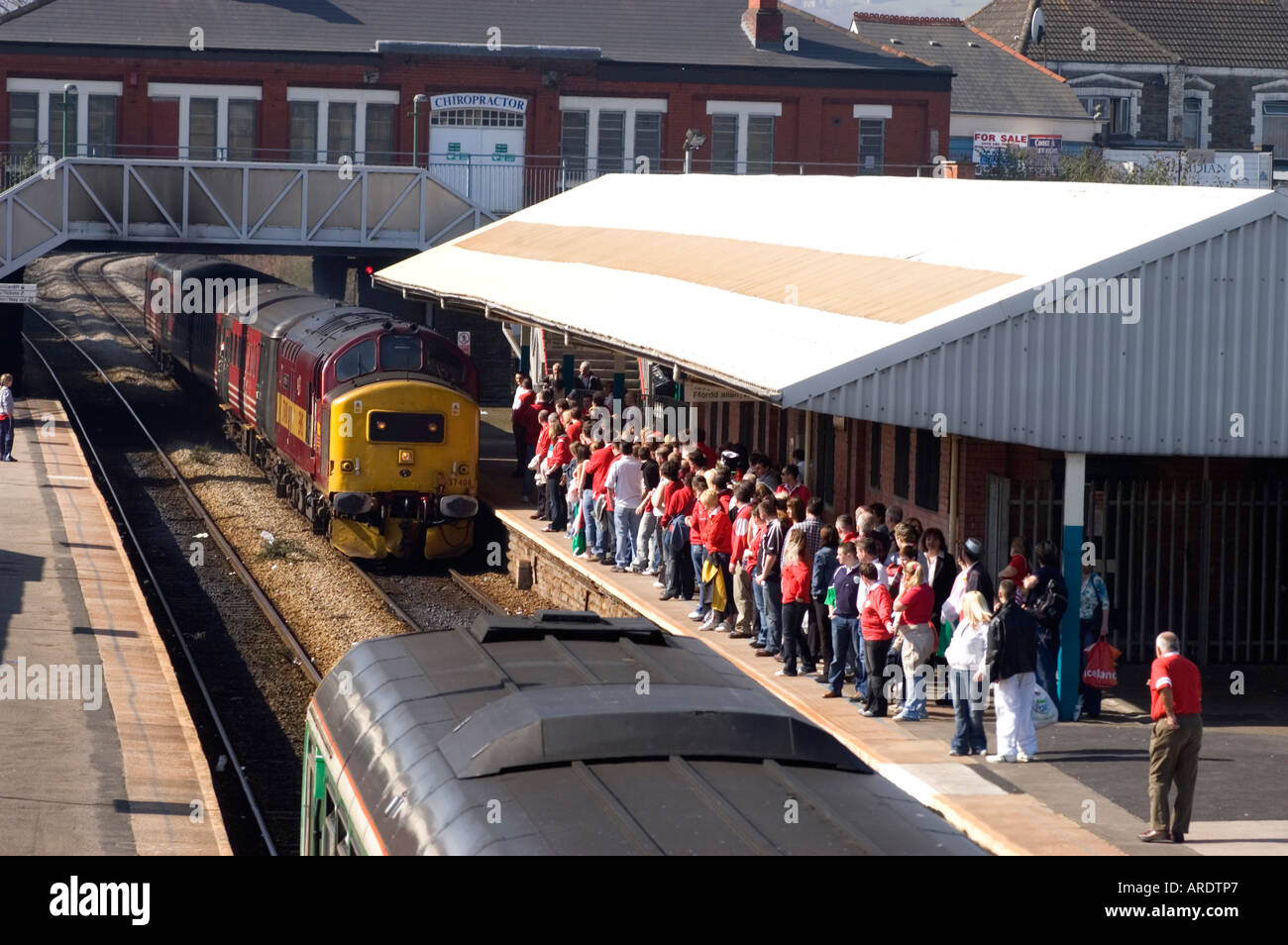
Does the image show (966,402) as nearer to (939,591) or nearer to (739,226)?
(939,591)

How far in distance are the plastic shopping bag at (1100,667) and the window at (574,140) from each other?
31.3 m

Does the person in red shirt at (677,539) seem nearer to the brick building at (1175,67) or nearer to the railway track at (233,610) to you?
the railway track at (233,610)

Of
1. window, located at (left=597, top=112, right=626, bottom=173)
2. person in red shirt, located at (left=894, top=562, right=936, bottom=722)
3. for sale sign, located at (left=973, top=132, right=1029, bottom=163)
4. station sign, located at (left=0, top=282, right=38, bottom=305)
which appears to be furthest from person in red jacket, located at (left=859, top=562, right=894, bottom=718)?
for sale sign, located at (left=973, top=132, right=1029, bottom=163)

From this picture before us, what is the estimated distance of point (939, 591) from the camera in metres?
14.4

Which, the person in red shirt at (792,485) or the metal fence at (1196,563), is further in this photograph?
the person in red shirt at (792,485)

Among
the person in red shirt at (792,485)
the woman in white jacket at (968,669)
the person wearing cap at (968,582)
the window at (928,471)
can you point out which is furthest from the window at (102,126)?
the woman in white jacket at (968,669)

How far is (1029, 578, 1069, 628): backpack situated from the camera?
14.0m

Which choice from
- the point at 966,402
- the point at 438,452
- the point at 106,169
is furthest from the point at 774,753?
the point at 106,169

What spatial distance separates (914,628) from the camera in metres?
13.8

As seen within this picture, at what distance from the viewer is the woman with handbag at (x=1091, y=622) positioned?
14617 mm

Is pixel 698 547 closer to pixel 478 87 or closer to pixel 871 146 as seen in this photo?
pixel 478 87

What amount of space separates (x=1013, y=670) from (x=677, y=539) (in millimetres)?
6317

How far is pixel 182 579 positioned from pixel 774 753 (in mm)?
17320
